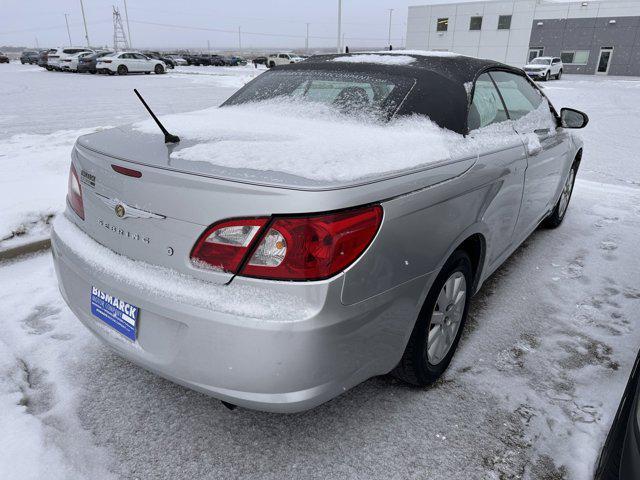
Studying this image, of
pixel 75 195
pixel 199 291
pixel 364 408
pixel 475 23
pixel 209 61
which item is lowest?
pixel 209 61

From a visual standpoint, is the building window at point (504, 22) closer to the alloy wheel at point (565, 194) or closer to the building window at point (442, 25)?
the building window at point (442, 25)

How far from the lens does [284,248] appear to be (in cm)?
158

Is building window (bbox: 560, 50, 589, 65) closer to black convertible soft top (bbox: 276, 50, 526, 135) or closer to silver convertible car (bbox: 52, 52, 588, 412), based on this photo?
black convertible soft top (bbox: 276, 50, 526, 135)

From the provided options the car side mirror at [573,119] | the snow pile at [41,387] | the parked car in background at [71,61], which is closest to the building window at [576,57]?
the parked car in background at [71,61]

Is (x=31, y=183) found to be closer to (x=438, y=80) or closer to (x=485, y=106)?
(x=438, y=80)

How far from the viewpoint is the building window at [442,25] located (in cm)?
5028

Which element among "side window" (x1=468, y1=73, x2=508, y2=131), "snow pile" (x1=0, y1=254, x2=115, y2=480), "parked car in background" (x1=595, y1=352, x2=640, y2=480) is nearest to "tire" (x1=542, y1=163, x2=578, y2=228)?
"side window" (x1=468, y1=73, x2=508, y2=131)

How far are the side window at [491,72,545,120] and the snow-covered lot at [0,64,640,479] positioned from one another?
1.27 m

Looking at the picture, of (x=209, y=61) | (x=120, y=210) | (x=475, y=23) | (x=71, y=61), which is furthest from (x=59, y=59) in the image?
(x=475, y=23)

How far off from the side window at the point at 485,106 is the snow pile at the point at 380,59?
0.44 metres

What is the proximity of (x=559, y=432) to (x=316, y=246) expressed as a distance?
4.90ft

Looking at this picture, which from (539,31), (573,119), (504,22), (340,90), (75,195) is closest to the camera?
(75,195)

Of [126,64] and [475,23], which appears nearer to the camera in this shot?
[126,64]

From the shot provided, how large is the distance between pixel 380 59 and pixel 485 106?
71cm
